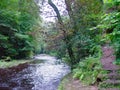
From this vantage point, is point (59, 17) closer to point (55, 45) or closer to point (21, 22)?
point (55, 45)

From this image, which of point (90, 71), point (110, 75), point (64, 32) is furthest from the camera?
point (64, 32)

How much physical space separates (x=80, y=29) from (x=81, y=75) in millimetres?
4341

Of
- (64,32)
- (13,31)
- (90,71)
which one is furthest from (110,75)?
(13,31)

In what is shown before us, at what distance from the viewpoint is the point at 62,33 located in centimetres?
1491

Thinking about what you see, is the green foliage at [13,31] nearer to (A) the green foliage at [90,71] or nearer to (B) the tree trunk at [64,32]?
(B) the tree trunk at [64,32]


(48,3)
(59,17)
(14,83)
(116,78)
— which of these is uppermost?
(48,3)

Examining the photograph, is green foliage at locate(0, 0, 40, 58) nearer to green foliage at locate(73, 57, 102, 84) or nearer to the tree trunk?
the tree trunk

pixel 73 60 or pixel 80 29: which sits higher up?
pixel 80 29

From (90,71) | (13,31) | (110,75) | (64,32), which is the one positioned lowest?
(90,71)

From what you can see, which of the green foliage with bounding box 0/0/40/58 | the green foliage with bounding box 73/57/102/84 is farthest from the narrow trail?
the green foliage with bounding box 0/0/40/58

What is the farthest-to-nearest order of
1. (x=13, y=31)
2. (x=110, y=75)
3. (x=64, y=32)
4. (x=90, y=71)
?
(x=13, y=31) < (x=64, y=32) < (x=90, y=71) < (x=110, y=75)

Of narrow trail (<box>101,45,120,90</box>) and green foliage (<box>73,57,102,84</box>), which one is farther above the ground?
narrow trail (<box>101,45,120,90</box>)

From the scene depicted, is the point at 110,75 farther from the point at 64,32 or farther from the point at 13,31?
the point at 13,31

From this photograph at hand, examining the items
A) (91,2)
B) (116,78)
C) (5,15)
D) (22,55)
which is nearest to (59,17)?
(91,2)
